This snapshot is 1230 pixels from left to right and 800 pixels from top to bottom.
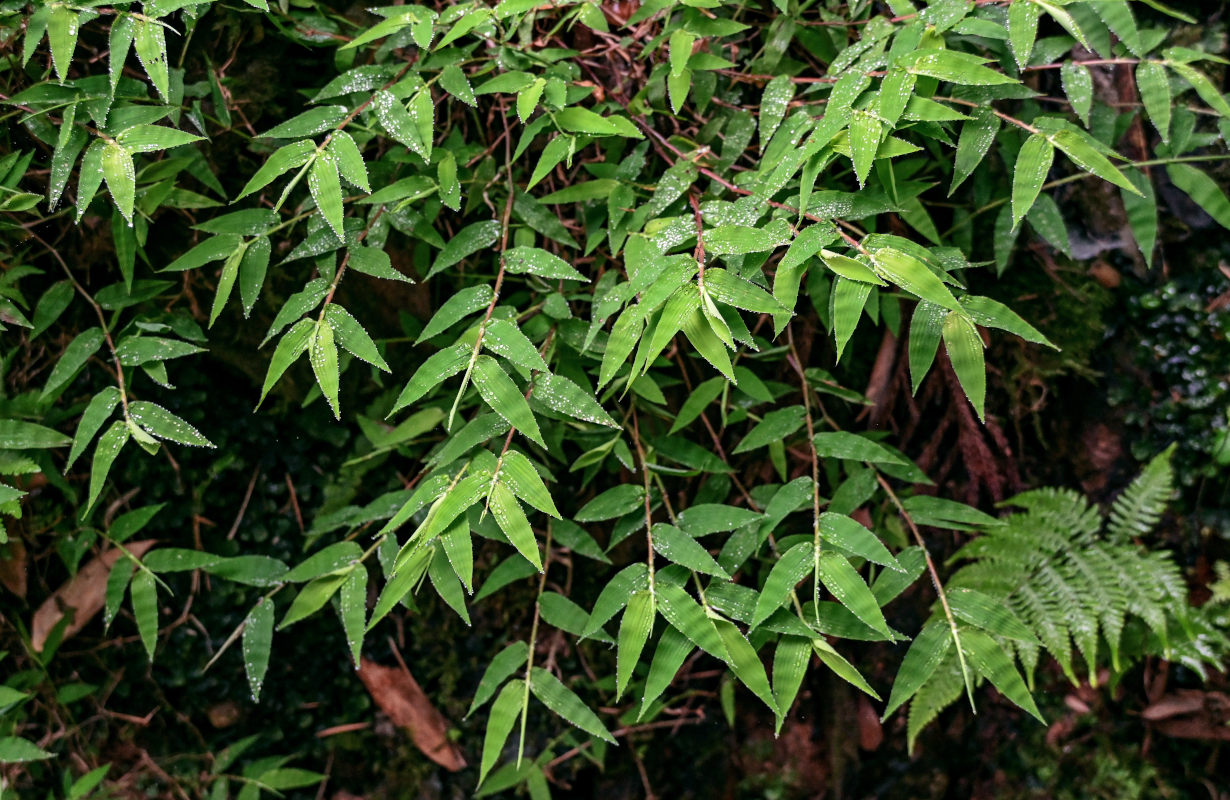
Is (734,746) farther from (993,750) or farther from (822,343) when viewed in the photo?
(822,343)

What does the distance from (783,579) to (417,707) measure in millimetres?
1260

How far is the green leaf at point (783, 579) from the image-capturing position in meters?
1.34

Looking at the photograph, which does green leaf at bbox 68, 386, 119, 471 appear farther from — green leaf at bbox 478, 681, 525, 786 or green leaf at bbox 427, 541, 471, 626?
green leaf at bbox 478, 681, 525, 786

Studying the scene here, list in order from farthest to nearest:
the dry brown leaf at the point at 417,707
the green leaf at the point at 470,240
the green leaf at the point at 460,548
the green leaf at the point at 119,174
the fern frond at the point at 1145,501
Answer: the dry brown leaf at the point at 417,707 < the fern frond at the point at 1145,501 < the green leaf at the point at 470,240 < the green leaf at the point at 119,174 < the green leaf at the point at 460,548

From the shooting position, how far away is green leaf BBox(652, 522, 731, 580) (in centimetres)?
141

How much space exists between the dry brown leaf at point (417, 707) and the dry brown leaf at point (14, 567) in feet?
2.78

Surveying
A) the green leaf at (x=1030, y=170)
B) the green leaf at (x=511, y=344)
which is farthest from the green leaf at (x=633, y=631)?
the green leaf at (x=1030, y=170)

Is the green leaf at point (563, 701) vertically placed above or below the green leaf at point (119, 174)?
below

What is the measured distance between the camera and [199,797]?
2.08 meters

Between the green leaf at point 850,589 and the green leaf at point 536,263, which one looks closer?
the green leaf at point 850,589

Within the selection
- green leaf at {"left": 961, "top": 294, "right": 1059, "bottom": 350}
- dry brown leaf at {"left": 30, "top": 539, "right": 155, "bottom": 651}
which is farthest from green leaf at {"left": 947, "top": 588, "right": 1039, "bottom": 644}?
dry brown leaf at {"left": 30, "top": 539, "right": 155, "bottom": 651}

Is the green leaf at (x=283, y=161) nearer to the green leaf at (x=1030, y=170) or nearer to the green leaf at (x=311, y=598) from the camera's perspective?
the green leaf at (x=311, y=598)

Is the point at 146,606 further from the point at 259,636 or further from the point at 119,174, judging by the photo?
the point at 119,174

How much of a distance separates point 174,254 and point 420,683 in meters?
1.25
